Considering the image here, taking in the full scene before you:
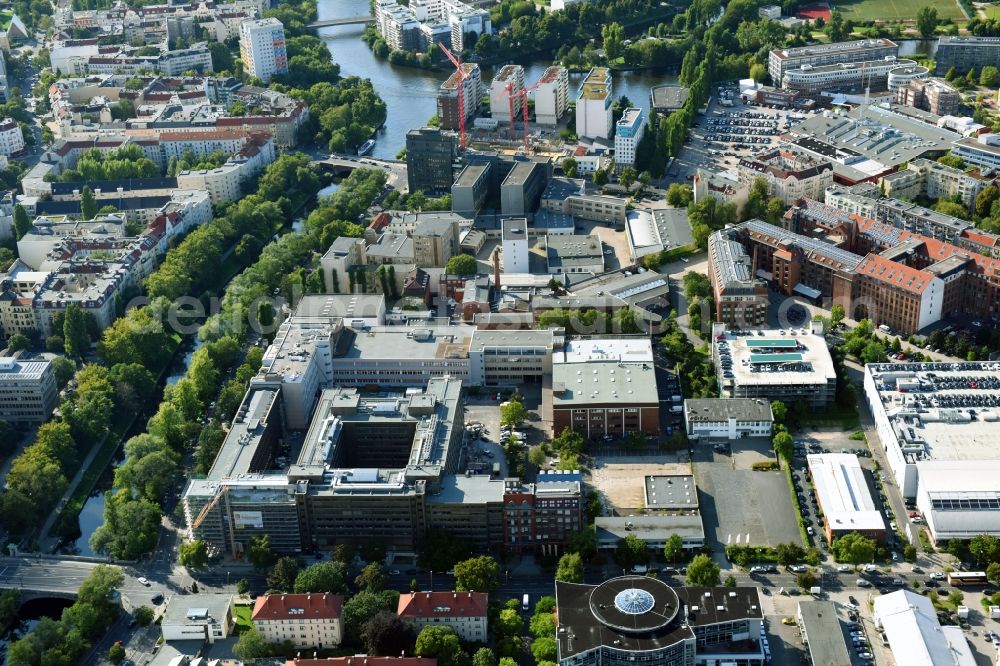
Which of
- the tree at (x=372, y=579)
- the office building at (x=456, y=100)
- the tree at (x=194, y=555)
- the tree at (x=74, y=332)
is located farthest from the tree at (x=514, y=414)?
the office building at (x=456, y=100)

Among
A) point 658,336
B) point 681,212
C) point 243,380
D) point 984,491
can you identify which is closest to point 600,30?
point 681,212

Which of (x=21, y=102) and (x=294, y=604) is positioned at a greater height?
(x=21, y=102)

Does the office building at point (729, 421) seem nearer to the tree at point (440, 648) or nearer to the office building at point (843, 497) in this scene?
the office building at point (843, 497)

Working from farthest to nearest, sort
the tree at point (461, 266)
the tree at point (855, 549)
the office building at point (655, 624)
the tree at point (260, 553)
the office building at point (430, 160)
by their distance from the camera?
the office building at point (430, 160) < the tree at point (461, 266) < the tree at point (260, 553) < the tree at point (855, 549) < the office building at point (655, 624)

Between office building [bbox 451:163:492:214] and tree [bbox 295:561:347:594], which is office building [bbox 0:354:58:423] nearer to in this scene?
tree [bbox 295:561:347:594]

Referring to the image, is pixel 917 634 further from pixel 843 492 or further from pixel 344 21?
pixel 344 21

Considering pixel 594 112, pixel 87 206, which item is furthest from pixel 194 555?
pixel 594 112

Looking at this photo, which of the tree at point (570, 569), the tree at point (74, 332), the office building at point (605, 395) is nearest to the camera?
the tree at point (570, 569)

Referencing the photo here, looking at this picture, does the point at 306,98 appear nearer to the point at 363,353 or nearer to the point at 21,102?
the point at 21,102
